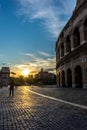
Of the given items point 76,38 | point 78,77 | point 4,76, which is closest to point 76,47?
point 76,38

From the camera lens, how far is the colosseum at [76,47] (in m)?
41.5

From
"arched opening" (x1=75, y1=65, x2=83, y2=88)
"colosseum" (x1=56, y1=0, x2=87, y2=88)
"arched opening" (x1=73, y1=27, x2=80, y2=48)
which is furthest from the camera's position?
"arched opening" (x1=73, y1=27, x2=80, y2=48)

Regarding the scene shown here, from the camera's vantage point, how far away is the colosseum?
41531mm

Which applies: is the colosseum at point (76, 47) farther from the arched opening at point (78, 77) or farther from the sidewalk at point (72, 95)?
the sidewalk at point (72, 95)

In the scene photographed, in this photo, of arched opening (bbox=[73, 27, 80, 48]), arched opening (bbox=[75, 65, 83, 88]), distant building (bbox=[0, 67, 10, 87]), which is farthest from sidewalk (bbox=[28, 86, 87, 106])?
distant building (bbox=[0, 67, 10, 87])

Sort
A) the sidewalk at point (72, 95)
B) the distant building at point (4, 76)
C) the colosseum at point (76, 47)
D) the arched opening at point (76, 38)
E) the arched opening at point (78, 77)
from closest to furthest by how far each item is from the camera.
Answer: the sidewalk at point (72, 95), the colosseum at point (76, 47), the arched opening at point (78, 77), the arched opening at point (76, 38), the distant building at point (4, 76)

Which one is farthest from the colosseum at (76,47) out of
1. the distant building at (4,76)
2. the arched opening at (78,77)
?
the distant building at (4,76)

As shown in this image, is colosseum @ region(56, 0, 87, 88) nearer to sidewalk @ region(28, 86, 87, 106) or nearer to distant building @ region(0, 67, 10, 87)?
sidewalk @ region(28, 86, 87, 106)

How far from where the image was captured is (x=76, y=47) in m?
46.4

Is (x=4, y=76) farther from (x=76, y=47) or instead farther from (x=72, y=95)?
(x=72, y=95)

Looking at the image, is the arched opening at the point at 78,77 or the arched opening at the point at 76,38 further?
the arched opening at the point at 76,38

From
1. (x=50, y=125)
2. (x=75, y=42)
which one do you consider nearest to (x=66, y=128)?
(x=50, y=125)

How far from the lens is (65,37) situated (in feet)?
177

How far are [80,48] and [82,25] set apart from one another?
434 centimetres
